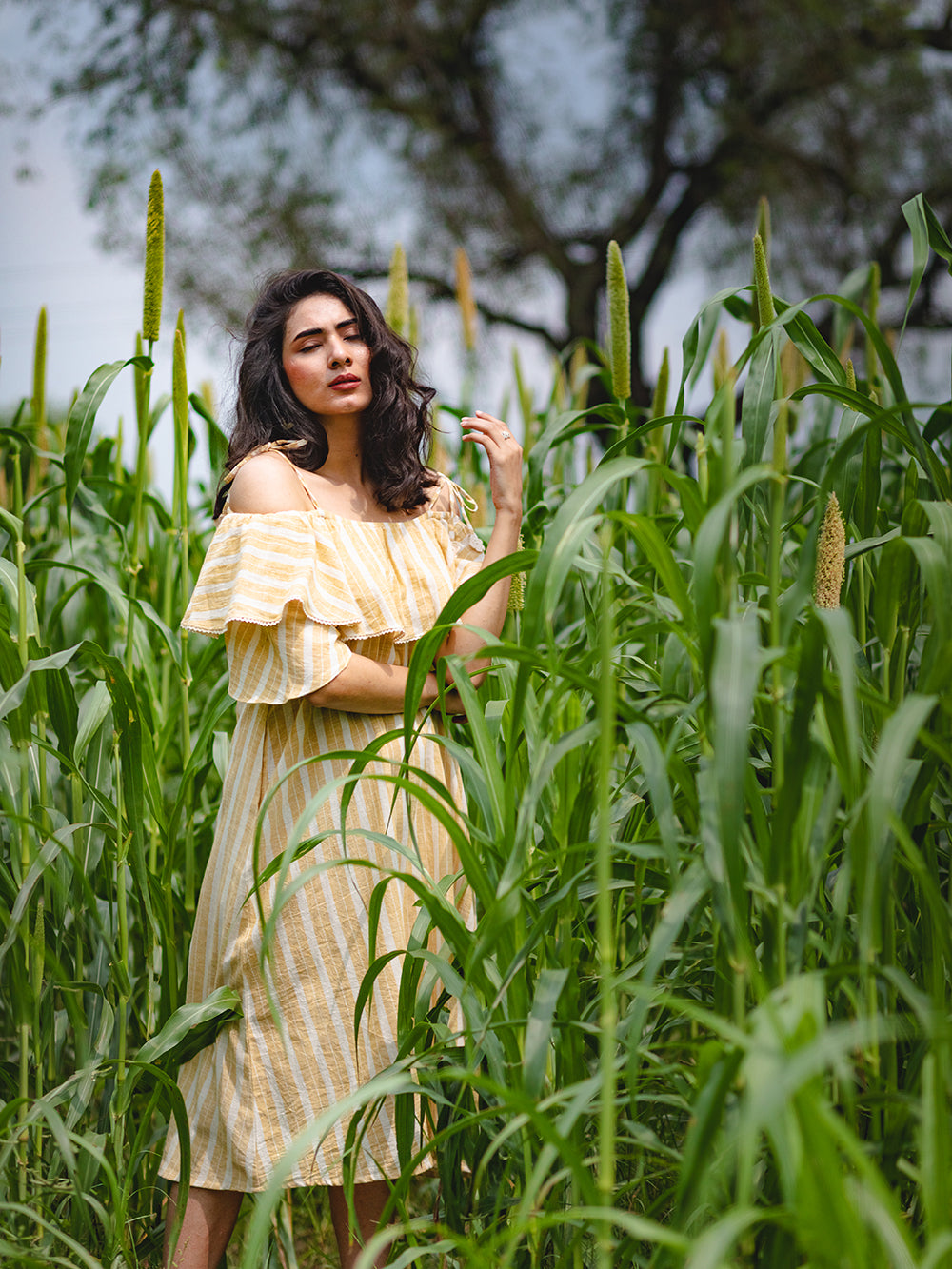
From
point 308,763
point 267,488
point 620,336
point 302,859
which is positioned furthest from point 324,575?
point 620,336

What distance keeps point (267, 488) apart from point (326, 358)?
0.23 metres

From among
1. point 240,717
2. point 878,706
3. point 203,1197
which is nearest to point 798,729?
point 878,706

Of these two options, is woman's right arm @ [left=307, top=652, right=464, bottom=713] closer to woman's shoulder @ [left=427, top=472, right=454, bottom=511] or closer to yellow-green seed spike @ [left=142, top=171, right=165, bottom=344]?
woman's shoulder @ [left=427, top=472, right=454, bottom=511]

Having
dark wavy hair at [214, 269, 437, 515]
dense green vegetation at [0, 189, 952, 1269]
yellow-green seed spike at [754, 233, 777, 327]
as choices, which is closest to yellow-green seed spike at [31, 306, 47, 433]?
dense green vegetation at [0, 189, 952, 1269]

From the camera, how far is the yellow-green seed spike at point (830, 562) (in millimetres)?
960

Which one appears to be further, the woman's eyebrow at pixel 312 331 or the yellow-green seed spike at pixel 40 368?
the yellow-green seed spike at pixel 40 368

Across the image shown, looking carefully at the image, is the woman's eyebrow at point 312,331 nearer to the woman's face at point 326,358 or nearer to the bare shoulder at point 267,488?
the woman's face at point 326,358

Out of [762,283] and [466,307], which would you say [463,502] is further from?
[466,307]

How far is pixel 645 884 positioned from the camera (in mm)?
1229

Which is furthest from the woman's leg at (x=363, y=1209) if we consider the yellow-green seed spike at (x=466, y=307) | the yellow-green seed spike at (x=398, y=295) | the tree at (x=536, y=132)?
the tree at (x=536, y=132)

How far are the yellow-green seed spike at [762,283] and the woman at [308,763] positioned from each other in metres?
0.37

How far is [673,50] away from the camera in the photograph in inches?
296

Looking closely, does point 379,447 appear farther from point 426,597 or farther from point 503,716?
point 503,716

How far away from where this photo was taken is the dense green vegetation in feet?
2.15
